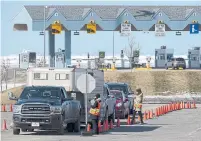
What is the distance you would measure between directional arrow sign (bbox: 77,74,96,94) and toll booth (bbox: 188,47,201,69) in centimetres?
6842

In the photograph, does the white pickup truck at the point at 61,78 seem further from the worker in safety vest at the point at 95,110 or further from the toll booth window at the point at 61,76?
the worker in safety vest at the point at 95,110

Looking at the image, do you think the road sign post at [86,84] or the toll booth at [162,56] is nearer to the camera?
the road sign post at [86,84]

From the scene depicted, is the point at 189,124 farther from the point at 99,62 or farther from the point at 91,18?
the point at 99,62

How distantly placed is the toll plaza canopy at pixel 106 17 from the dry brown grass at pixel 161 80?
5805 millimetres

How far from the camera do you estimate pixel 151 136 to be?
30.1 m

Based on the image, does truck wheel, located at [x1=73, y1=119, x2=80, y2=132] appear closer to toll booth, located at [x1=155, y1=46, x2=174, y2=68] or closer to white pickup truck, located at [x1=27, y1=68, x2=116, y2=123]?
white pickup truck, located at [x1=27, y1=68, x2=116, y2=123]

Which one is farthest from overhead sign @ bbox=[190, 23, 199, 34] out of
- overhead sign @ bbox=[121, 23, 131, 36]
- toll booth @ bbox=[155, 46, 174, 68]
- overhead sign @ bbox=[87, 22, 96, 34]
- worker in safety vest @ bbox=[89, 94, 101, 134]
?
A: worker in safety vest @ bbox=[89, 94, 101, 134]

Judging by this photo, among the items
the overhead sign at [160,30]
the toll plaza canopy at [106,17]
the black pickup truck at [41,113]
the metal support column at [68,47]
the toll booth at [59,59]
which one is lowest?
the black pickup truck at [41,113]

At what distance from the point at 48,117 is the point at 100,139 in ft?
7.64

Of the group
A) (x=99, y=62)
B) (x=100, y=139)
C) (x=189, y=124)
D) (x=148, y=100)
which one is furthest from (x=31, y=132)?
(x=99, y=62)

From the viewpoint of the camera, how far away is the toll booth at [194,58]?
99125mm

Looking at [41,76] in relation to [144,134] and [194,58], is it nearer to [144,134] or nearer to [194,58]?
[144,134]

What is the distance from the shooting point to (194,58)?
101 meters

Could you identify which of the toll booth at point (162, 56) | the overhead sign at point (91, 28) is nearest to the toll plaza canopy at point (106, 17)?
the overhead sign at point (91, 28)
